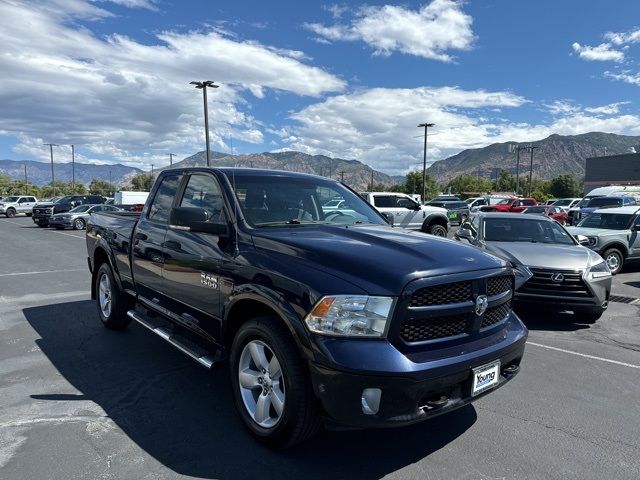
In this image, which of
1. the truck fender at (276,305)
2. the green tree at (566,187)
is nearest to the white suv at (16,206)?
the truck fender at (276,305)

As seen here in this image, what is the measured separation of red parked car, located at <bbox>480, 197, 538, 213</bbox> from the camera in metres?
31.4

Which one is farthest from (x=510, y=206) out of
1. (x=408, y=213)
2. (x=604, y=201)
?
(x=408, y=213)

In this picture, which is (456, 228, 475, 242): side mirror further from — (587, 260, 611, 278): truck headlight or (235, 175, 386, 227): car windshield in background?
(235, 175, 386, 227): car windshield in background

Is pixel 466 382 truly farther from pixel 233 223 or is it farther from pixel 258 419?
pixel 233 223

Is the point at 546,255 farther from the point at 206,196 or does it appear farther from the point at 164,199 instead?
the point at 164,199

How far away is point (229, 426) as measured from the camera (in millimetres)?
3432

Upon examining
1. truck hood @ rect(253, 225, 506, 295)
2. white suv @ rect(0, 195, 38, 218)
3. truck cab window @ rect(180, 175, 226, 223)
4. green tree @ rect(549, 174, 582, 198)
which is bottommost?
white suv @ rect(0, 195, 38, 218)

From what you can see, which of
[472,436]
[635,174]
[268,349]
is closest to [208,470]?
[268,349]

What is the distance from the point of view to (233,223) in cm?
359

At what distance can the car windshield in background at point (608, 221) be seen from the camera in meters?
11.9

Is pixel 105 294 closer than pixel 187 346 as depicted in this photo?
No

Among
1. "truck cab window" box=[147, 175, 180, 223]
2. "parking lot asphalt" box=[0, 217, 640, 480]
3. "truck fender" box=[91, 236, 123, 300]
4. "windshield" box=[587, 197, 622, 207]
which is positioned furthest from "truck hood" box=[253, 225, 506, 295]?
"windshield" box=[587, 197, 622, 207]

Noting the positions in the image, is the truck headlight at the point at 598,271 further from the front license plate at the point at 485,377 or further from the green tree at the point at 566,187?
the green tree at the point at 566,187

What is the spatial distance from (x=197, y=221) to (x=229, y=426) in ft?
4.98
